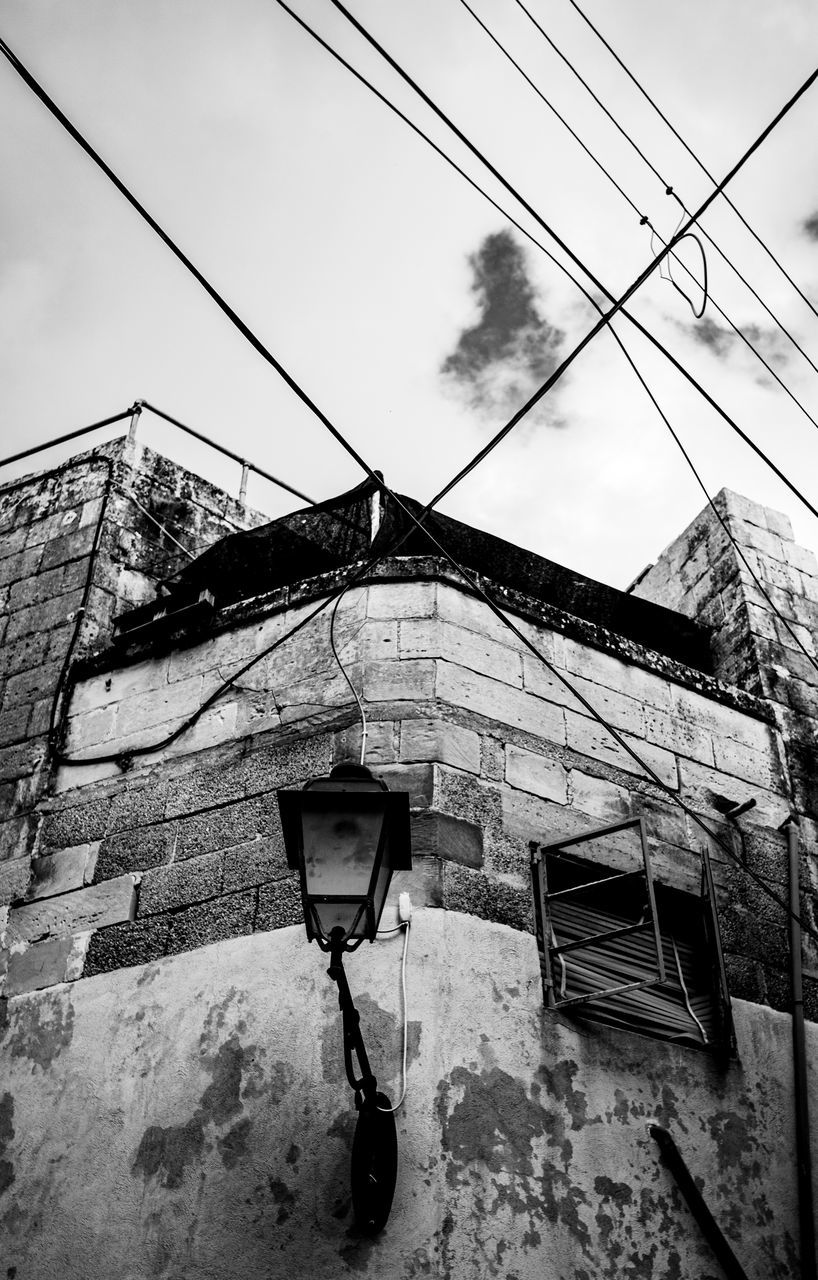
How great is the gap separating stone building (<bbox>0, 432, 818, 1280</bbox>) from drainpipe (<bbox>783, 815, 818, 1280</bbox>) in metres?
0.02

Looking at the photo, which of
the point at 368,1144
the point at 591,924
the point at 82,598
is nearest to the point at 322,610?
the point at 82,598

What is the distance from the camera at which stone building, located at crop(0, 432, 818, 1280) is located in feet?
12.4

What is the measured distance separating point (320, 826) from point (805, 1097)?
6.96ft

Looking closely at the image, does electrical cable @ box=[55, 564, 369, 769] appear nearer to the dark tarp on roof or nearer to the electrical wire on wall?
the dark tarp on roof

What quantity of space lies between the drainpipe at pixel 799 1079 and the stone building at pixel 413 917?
2 centimetres

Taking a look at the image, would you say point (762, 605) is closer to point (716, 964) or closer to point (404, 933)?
point (716, 964)

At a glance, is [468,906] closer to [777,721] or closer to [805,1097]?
[805,1097]

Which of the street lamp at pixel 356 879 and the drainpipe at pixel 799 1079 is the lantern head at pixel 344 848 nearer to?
the street lamp at pixel 356 879

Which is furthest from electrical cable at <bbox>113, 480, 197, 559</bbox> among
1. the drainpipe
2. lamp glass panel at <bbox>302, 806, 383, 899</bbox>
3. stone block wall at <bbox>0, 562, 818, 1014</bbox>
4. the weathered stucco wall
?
the drainpipe

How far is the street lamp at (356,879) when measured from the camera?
3461 millimetres

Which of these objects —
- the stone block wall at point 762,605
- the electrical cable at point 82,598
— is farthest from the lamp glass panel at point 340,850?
the stone block wall at point 762,605

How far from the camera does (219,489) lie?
270 inches

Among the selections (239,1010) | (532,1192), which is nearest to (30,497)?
(239,1010)

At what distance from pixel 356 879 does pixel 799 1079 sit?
6.56ft
